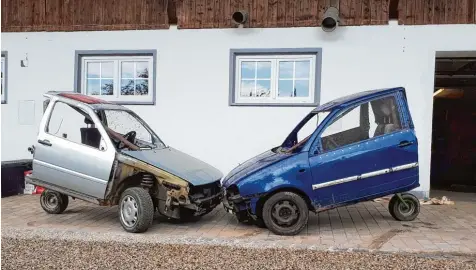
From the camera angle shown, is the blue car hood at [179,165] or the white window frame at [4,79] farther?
the white window frame at [4,79]

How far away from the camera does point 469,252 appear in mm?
5215

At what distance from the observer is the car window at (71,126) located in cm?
653

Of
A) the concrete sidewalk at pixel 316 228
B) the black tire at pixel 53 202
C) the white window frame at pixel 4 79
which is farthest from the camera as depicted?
the white window frame at pixel 4 79

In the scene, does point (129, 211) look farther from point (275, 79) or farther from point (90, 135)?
point (275, 79)

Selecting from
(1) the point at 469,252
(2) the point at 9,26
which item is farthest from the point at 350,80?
(2) the point at 9,26

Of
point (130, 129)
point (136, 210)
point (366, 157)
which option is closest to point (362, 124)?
point (366, 157)

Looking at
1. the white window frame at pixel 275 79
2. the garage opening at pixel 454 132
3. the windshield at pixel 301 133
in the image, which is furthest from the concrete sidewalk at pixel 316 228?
the garage opening at pixel 454 132

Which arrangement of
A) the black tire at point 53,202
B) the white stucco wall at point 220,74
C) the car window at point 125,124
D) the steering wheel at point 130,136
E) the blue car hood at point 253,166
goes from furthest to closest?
the white stucco wall at point 220,74 → the black tire at point 53,202 → the car window at point 125,124 → the steering wheel at point 130,136 → the blue car hood at point 253,166

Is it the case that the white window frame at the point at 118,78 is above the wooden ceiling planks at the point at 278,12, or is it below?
below

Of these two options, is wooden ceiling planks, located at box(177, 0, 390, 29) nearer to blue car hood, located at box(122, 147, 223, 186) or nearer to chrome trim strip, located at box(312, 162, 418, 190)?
blue car hood, located at box(122, 147, 223, 186)

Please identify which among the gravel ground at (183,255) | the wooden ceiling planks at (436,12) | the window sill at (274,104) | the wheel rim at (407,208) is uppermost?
the wooden ceiling planks at (436,12)

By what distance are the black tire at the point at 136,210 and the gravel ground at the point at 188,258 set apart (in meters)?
0.53

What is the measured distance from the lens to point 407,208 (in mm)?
6926

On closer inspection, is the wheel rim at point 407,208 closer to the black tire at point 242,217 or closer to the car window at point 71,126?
the black tire at point 242,217
